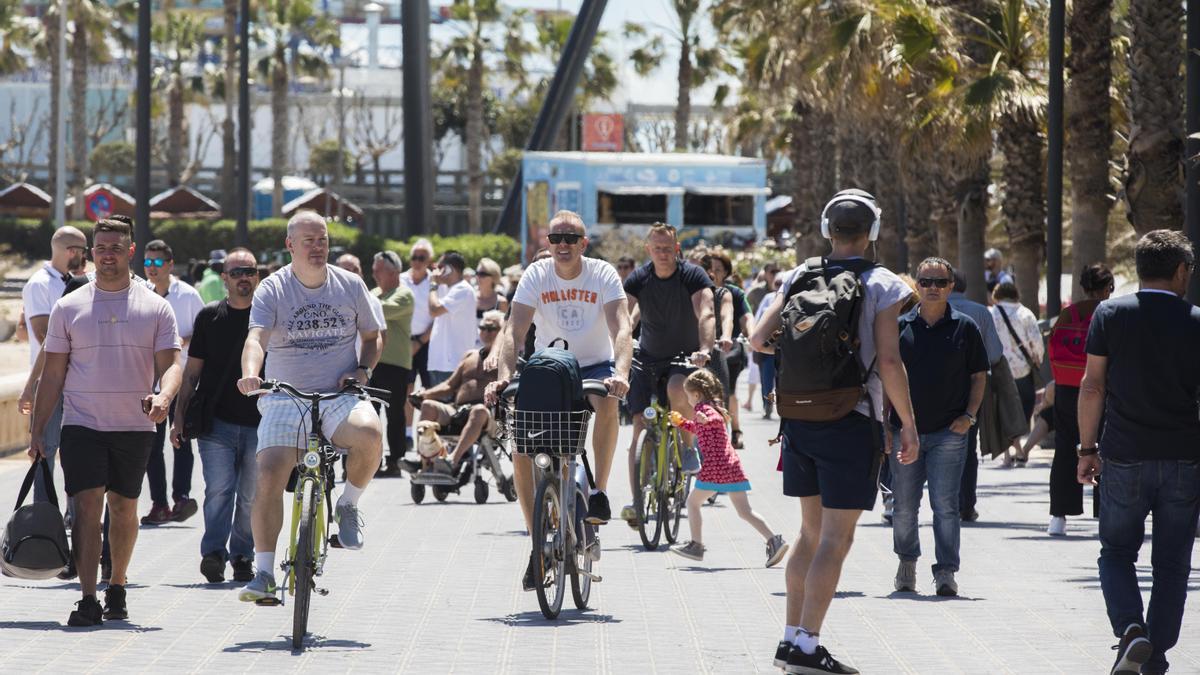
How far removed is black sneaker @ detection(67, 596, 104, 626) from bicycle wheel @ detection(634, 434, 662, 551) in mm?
3992

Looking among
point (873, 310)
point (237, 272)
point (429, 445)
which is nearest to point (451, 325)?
point (429, 445)

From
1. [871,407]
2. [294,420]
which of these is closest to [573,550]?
[294,420]

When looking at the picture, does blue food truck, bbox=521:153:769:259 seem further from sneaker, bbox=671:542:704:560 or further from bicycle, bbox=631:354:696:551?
sneaker, bbox=671:542:704:560

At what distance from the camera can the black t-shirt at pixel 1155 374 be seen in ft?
22.8

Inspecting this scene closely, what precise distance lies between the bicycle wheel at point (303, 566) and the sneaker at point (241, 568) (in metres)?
2.16

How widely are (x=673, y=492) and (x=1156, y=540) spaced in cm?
485

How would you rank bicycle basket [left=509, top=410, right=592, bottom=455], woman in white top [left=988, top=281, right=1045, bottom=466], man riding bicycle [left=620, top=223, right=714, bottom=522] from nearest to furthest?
bicycle basket [left=509, top=410, right=592, bottom=455] → man riding bicycle [left=620, top=223, right=714, bottom=522] → woman in white top [left=988, top=281, right=1045, bottom=466]

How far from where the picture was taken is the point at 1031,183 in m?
22.8

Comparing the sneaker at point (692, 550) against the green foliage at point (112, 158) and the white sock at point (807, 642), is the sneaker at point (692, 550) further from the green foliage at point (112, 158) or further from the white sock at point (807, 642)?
the green foliage at point (112, 158)

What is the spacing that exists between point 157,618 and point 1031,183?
16360 mm

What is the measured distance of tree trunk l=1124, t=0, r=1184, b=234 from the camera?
1534 cm

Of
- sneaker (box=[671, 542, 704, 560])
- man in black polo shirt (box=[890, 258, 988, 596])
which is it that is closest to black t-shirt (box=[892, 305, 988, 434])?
man in black polo shirt (box=[890, 258, 988, 596])

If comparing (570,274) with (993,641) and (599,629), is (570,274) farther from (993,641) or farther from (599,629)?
(993,641)

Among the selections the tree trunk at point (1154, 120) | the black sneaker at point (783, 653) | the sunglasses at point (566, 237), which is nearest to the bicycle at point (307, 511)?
the sunglasses at point (566, 237)
